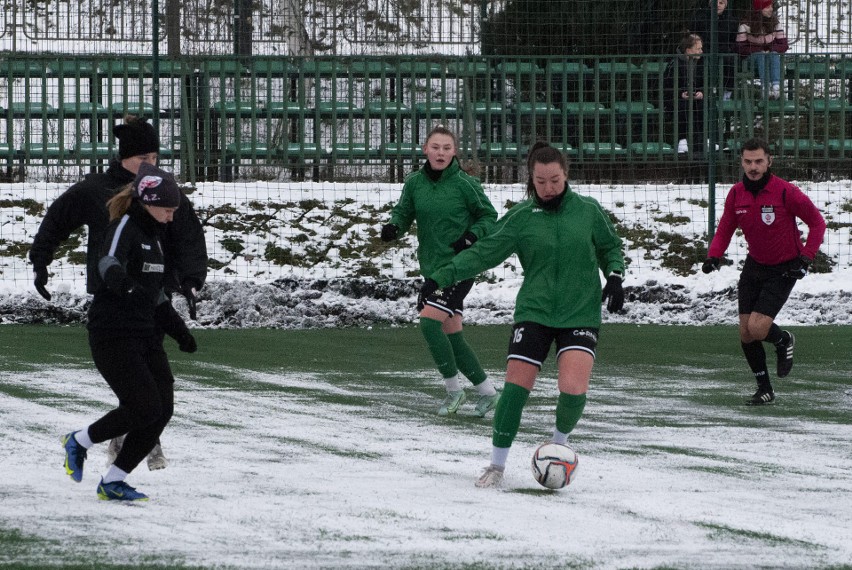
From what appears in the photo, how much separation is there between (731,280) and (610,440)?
383 inches

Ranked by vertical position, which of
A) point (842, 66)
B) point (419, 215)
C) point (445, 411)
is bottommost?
point (445, 411)

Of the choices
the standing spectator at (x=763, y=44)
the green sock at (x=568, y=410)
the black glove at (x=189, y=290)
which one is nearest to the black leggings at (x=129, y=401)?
the black glove at (x=189, y=290)

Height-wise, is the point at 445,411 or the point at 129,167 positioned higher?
the point at 129,167

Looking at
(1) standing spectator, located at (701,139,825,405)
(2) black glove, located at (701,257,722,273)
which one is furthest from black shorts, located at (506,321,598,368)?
(2) black glove, located at (701,257,722,273)

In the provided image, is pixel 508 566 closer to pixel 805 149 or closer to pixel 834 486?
pixel 834 486

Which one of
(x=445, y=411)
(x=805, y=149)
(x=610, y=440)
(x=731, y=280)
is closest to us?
(x=610, y=440)

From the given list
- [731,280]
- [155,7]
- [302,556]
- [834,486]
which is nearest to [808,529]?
[834,486]

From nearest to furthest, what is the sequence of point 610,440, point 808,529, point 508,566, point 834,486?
point 508,566 → point 808,529 → point 834,486 → point 610,440

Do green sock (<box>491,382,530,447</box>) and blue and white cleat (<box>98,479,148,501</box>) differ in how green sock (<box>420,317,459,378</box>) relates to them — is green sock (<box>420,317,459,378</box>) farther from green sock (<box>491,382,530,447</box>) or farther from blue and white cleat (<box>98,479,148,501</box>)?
blue and white cleat (<box>98,479,148,501</box>)

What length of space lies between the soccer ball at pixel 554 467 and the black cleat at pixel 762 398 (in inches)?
150

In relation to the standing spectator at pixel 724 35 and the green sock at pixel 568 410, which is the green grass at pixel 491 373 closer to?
the green sock at pixel 568 410

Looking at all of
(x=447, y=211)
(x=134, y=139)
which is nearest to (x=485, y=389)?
(x=447, y=211)

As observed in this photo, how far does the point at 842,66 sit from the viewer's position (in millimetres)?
20922

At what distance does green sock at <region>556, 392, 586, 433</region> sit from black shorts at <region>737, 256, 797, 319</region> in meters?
3.78
